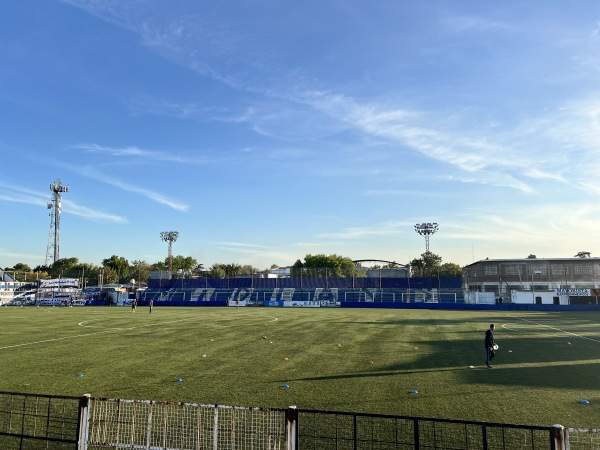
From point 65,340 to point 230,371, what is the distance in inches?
516

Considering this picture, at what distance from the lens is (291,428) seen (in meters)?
6.03

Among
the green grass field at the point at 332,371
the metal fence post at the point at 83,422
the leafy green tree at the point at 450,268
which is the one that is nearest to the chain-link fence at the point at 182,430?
the metal fence post at the point at 83,422

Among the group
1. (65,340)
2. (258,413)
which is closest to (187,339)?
(65,340)

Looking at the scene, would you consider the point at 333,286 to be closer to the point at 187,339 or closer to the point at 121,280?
the point at 187,339

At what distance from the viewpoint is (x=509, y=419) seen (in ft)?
30.9

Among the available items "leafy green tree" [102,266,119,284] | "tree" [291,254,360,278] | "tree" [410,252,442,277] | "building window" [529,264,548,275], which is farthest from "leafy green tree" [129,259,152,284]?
"building window" [529,264,548,275]

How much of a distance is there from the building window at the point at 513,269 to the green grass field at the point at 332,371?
2525 inches

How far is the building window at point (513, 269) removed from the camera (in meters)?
83.9

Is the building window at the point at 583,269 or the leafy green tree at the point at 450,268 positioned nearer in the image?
the building window at the point at 583,269

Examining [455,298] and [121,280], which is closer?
[455,298]

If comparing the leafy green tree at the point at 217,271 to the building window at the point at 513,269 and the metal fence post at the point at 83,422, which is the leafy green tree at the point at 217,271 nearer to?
the building window at the point at 513,269

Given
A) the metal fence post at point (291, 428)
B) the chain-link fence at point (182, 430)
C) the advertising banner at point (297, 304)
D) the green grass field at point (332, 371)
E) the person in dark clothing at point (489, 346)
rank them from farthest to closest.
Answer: the advertising banner at point (297, 304), the person in dark clothing at point (489, 346), the green grass field at point (332, 371), the chain-link fence at point (182, 430), the metal fence post at point (291, 428)

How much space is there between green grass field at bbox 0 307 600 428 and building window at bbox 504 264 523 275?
210 feet

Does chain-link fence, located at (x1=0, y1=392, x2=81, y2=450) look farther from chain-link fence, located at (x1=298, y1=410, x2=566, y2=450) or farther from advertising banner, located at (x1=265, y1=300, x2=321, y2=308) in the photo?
advertising banner, located at (x1=265, y1=300, x2=321, y2=308)
